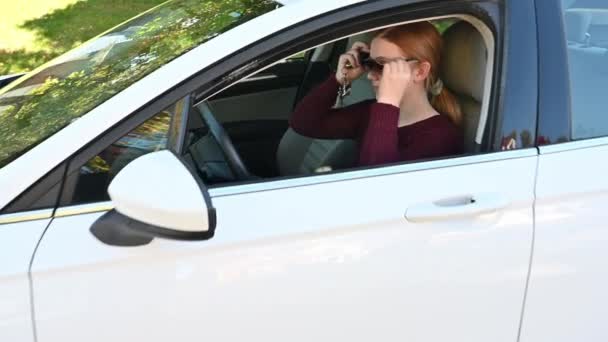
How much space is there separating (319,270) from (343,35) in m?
0.64

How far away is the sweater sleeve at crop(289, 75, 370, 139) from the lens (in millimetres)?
2568

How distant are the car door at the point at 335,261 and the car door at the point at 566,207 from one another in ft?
0.16

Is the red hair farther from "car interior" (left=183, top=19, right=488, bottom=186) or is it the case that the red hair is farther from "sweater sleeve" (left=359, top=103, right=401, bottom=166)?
"sweater sleeve" (left=359, top=103, right=401, bottom=166)

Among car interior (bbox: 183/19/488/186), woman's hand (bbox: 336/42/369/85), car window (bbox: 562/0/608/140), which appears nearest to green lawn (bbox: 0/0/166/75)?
car interior (bbox: 183/19/488/186)

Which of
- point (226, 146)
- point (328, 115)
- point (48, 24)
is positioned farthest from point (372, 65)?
point (48, 24)

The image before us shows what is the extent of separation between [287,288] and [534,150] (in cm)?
79

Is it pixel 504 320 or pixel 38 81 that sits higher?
pixel 38 81

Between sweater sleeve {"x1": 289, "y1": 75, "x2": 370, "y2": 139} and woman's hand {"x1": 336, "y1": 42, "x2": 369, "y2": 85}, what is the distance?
12 centimetres

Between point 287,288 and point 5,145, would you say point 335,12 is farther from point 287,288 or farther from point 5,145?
point 5,145

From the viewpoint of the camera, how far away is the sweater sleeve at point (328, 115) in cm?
257

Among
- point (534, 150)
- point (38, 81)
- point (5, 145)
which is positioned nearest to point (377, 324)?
point (534, 150)

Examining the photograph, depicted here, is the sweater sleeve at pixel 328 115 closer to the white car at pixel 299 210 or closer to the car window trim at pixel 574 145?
the white car at pixel 299 210

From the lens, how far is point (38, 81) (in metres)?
2.28

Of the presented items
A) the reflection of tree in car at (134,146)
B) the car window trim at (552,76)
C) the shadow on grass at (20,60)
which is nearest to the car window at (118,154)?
the reflection of tree in car at (134,146)
